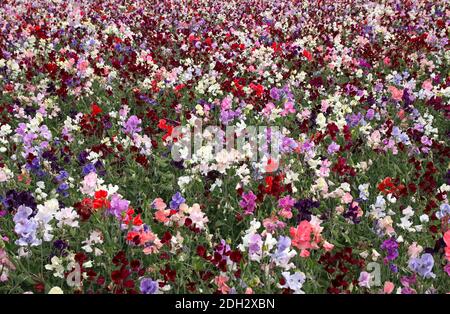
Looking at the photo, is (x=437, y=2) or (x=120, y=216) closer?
(x=120, y=216)

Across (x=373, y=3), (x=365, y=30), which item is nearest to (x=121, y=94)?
(x=365, y=30)

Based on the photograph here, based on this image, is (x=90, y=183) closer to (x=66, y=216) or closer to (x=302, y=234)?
(x=66, y=216)

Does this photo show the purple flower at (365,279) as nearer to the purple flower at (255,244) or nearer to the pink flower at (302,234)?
the pink flower at (302,234)

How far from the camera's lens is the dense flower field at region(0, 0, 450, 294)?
307cm

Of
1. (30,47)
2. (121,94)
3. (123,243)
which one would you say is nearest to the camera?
(123,243)

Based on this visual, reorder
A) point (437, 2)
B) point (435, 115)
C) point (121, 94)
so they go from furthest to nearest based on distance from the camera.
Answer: point (437, 2), point (121, 94), point (435, 115)

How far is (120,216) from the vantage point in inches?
131

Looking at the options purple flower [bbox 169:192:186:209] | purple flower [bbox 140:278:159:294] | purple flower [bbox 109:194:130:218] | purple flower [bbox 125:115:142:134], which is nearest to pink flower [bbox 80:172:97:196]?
purple flower [bbox 109:194:130:218]

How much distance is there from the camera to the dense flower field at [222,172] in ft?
10.1

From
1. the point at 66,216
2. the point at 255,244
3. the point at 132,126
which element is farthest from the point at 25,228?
the point at 132,126

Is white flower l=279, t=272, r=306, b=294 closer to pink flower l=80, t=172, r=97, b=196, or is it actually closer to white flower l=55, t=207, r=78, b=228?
white flower l=55, t=207, r=78, b=228

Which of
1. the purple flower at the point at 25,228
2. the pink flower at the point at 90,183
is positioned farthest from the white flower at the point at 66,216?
the pink flower at the point at 90,183
